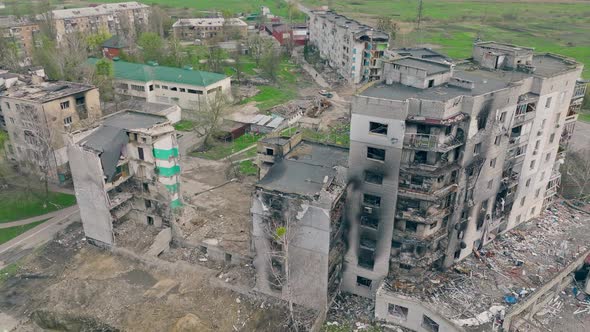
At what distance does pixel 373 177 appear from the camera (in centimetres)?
3575

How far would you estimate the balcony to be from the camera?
1299 inches

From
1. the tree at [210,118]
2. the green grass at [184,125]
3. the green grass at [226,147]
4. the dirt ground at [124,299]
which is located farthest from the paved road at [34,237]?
the green grass at [184,125]

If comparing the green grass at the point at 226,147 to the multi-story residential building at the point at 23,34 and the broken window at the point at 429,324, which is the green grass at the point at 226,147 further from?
the multi-story residential building at the point at 23,34

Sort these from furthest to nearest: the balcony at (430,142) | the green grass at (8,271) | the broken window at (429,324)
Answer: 1. the green grass at (8,271)
2. the broken window at (429,324)
3. the balcony at (430,142)

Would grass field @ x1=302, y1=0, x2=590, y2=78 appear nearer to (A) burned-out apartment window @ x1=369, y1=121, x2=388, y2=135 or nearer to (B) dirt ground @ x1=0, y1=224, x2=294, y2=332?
(A) burned-out apartment window @ x1=369, y1=121, x2=388, y2=135

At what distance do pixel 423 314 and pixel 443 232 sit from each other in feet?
22.9

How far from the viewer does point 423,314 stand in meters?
35.2

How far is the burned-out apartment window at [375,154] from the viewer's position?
3472 cm

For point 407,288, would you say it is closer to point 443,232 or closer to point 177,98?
point 443,232

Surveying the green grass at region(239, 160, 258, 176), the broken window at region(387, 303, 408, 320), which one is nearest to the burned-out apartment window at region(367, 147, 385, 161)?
the broken window at region(387, 303, 408, 320)

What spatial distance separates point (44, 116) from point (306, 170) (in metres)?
37.4

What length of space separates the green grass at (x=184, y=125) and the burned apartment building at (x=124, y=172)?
30.8m

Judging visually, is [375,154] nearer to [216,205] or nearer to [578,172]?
[216,205]

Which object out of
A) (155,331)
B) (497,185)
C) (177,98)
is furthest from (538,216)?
(177,98)
